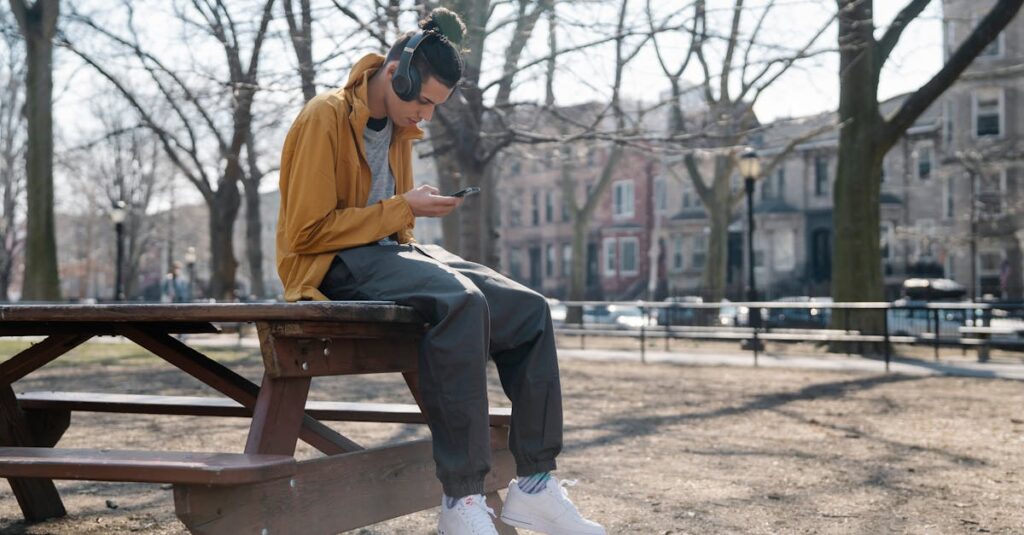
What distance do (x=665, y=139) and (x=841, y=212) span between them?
211 inches

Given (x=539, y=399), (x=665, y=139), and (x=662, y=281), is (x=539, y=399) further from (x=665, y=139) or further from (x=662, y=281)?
(x=662, y=281)

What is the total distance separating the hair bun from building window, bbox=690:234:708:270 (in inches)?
1913

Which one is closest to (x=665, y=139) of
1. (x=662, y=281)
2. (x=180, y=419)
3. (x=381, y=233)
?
(x=180, y=419)

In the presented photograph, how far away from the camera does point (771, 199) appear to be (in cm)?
5009

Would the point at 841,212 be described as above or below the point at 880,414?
above

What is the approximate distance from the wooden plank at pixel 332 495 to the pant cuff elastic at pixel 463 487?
0.28 m

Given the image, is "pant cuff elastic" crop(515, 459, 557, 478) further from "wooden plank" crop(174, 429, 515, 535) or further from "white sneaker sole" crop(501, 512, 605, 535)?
"wooden plank" crop(174, 429, 515, 535)

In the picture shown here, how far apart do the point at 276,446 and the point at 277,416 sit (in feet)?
0.25

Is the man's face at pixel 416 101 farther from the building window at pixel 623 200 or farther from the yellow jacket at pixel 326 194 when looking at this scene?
the building window at pixel 623 200

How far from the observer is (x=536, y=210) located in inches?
2354

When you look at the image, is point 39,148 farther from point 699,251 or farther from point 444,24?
point 699,251

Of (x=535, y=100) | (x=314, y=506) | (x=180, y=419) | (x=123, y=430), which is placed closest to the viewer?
(x=314, y=506)

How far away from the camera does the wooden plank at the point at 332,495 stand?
2248mm

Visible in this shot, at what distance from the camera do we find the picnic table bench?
2.26 metres
